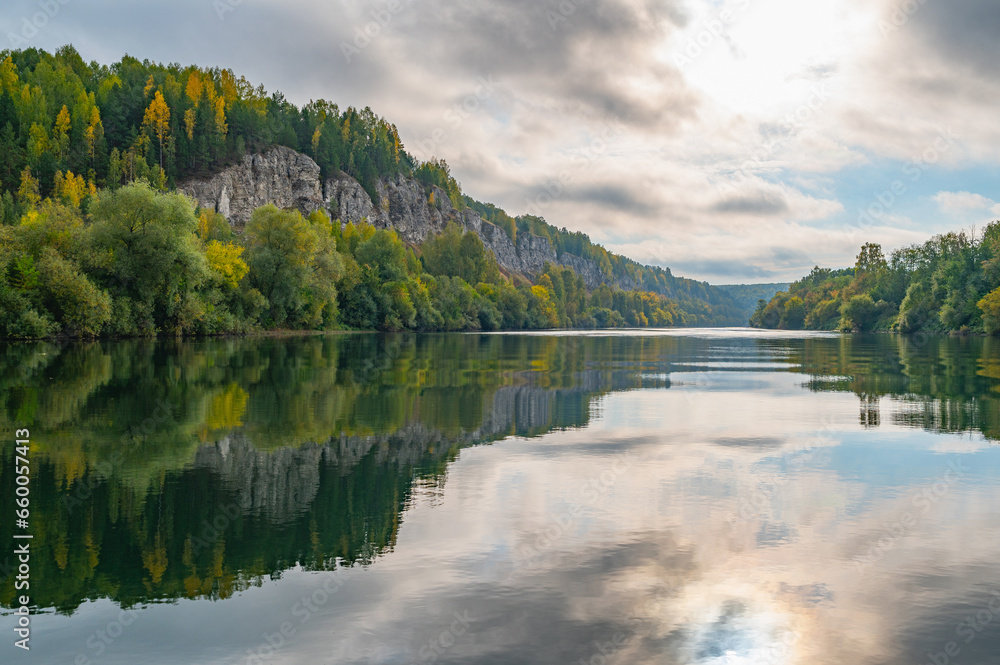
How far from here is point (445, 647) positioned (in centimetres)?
677

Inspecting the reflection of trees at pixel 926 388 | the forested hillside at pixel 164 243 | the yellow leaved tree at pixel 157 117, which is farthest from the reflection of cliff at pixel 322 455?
the yellow leaved tree at pixel 157 117

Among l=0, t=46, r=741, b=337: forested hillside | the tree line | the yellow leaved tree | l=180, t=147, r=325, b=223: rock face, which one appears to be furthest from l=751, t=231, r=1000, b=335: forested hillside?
the yellow leaved tree

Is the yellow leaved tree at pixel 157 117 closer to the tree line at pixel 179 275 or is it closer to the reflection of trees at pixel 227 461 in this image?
the tree line at pixel 179 275

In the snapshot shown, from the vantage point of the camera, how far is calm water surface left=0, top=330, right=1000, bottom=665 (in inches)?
274

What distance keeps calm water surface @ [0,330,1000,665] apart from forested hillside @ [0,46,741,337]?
4568cm

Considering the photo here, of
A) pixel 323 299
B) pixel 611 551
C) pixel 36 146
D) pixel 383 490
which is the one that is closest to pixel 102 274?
pixel 323 299

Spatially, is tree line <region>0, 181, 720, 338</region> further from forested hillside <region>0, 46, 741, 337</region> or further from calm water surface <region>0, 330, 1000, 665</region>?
calm water surface <region>0, 330, 1000, 665</region>

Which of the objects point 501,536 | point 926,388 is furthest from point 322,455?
point 926,388

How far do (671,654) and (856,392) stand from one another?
87.4 ft

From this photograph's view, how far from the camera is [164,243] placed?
2530 inches

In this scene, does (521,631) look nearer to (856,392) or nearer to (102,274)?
(856,392)

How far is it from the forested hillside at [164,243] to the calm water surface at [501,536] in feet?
150

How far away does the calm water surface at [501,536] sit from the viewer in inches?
274

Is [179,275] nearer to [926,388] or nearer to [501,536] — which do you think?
[926,388]
